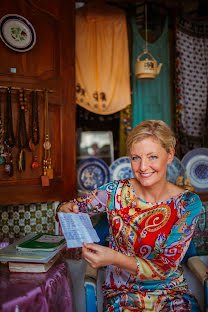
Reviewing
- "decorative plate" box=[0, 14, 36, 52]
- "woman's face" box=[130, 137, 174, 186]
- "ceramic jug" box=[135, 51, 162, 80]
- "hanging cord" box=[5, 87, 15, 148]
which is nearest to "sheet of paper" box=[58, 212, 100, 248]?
"woman's face" box=[130, 137, 174, 186]

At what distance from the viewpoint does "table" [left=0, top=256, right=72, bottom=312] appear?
1228mm

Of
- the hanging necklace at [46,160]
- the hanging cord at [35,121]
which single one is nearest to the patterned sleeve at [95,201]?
the hanging necklace at [46,160]

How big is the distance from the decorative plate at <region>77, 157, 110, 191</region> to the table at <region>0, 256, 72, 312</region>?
5.41 feet

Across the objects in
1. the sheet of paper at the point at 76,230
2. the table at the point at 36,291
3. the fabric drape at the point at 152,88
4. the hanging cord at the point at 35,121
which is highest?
the fabric drape at the point at 152,88

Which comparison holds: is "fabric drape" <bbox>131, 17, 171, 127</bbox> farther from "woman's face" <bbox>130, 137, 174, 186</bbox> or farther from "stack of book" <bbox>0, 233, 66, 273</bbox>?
"stack of book" <bbox>0, 233, 66, 273</bbox>

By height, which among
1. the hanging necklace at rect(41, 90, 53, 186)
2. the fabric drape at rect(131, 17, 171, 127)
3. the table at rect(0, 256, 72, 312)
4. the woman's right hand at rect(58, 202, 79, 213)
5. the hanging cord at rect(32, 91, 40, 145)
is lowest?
the table at rect(0, 256, 72, 312)

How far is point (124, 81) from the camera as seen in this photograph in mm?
3713

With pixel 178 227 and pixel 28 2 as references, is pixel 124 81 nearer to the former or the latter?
pixel 28 2

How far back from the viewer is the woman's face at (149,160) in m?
1.57

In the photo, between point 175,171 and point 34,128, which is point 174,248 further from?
point 175,171

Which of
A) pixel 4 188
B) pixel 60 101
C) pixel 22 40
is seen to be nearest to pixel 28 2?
pixel 22 40

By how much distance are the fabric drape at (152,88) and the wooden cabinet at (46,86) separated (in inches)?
51.6

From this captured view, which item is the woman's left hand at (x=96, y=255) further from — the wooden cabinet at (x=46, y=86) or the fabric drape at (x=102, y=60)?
the fabric drape at (x=102, y=60)

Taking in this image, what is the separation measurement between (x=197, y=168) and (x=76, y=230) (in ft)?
7.23
